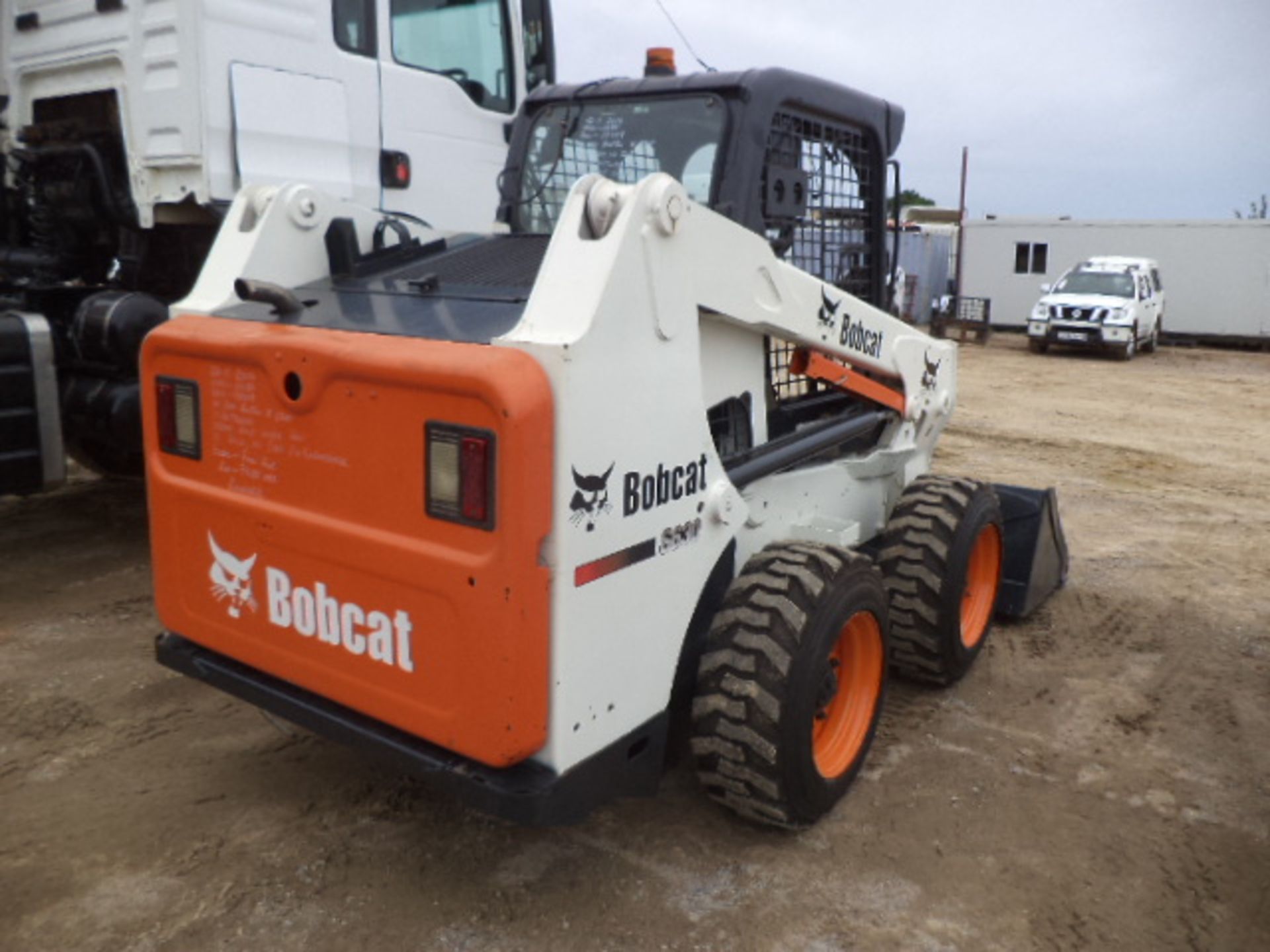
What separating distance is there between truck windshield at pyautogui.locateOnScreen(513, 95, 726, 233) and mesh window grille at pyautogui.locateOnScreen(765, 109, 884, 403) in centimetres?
22

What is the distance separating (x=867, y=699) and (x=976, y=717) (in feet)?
2.65

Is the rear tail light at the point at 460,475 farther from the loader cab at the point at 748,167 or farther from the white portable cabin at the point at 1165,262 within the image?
the white portable cabin at the point at 1165,262

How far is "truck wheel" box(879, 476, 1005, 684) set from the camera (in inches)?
153

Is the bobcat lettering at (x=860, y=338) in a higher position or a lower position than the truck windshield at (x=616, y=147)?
lower

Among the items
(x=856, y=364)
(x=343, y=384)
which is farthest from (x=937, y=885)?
(x=343, y=384)

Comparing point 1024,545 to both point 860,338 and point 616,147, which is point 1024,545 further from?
point 616,147

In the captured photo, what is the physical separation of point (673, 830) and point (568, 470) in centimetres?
134

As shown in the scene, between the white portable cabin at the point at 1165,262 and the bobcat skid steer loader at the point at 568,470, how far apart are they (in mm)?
21046

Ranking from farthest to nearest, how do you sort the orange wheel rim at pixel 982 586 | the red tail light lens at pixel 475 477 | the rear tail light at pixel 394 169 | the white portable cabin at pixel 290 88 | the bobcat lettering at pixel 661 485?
the rear tail light at pixel 394 169 < the white portable cabin at pixel 290 88 < the orange wheel rim at pixel 982 586 < the bobcat lettering at pixel 661 485 < the red tail light lens at pixel 475 477

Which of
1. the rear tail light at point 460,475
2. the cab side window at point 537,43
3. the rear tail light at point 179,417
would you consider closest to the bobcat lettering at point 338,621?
the rear tail light at point 460,475

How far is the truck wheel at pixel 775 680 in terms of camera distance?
2.80 metres

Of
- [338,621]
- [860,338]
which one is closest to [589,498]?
[338,621]

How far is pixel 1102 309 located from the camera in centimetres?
1905

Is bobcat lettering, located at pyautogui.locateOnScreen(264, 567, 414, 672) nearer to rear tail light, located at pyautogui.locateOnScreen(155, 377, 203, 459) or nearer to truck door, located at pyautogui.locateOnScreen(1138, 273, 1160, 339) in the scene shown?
rear tail light, located at pyautogui.locateOnScreen(155, 377, 203, 459)
